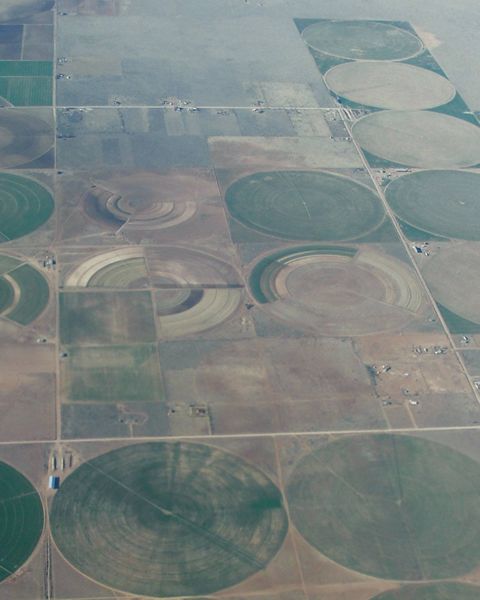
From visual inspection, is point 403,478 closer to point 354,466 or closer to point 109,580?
point 354,466

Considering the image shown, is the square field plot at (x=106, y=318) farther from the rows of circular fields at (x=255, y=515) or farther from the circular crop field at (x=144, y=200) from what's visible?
the rows of circular fields at (x=255, y=515)

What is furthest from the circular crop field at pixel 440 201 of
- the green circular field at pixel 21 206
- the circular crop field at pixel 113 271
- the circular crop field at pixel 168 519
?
the circular crop field at pixel 168 519

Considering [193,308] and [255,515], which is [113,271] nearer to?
[193,308]

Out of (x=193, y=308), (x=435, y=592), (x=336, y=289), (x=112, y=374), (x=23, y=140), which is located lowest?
(x=23, y=140)

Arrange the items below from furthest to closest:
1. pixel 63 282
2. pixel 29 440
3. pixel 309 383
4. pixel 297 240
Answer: pixel 297 240, pixel 63 282, pixel 309 383, pixel 29 440

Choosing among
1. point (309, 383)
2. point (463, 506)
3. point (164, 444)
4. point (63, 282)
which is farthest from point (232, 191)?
point (463, 506)

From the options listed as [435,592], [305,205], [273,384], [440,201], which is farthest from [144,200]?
[435,592]

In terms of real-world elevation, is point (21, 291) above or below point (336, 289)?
below
